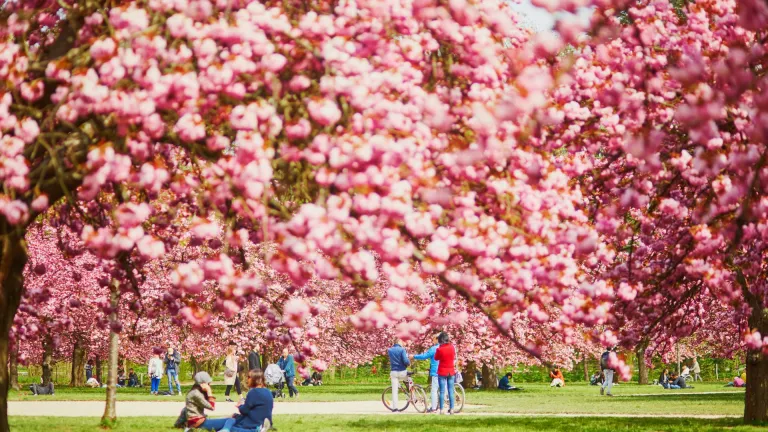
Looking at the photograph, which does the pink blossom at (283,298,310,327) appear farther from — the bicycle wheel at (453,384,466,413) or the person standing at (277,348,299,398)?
the person standing at (277,348,299,398)

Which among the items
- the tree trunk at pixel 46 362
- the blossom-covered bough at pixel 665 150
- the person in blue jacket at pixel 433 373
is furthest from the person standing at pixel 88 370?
the blossom-covered bough at pixel 665 150

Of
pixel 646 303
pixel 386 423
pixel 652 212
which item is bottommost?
pixel 386 423

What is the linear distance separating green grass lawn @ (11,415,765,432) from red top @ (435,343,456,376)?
1.05m

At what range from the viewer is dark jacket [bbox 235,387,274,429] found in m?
14.0

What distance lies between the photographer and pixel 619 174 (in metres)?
13.9

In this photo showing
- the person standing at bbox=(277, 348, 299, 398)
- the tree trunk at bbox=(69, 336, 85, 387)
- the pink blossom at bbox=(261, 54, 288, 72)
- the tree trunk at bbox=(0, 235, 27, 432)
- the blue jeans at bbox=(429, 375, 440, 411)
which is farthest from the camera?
the tree trunk at bbox=(69, 336, 85, 387)

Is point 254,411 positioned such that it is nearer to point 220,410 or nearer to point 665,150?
point 665,150

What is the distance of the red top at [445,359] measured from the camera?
2286 cm

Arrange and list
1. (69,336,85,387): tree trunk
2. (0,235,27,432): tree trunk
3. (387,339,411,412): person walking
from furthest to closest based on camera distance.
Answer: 1. (69,336,85,387): tree trunk
2. (387,339,411,412): person walking
3. (0,235,27,432): tree trunk


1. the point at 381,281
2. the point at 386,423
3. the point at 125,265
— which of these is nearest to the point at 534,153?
the point at 125,265

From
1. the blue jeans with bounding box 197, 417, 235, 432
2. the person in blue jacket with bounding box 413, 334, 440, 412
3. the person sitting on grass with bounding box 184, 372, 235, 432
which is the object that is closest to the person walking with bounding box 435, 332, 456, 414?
the person in blue jacket with bounding box 413, 334, 440, 412

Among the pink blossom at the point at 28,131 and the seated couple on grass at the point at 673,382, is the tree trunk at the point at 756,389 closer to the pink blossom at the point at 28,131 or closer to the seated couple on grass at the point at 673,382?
the pink blossom at the point at 28,131

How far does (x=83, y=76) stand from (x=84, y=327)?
4183 centimetres

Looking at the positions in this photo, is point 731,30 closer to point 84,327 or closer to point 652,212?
point 652,212
